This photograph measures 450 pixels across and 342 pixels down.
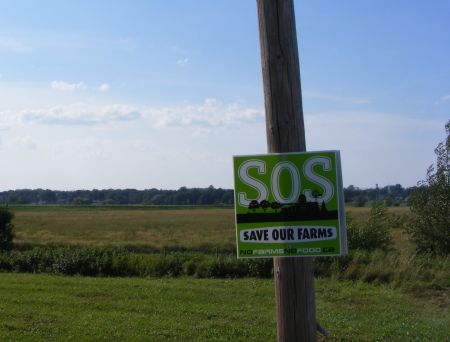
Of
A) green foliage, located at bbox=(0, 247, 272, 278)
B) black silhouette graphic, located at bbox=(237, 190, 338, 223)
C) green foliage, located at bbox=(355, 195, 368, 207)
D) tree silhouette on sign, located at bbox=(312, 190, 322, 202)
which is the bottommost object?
green foliage, located at bbox=(0, 247, 272, 278)

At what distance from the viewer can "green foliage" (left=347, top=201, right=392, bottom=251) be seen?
73.7 ft

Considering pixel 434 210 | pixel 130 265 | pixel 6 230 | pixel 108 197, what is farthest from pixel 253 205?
pixel 108 197

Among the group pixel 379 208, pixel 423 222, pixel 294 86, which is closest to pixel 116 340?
pixel 294 86

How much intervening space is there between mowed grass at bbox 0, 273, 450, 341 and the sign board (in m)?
4.47

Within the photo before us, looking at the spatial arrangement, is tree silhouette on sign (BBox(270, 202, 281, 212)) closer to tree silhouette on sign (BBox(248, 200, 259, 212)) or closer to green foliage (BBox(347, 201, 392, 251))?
tree silhouette on sign (BBox(248, 200, 259, 212))

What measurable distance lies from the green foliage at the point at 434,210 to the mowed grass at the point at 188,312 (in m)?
7.78

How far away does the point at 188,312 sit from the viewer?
9.83 meters

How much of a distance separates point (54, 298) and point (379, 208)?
1597cm

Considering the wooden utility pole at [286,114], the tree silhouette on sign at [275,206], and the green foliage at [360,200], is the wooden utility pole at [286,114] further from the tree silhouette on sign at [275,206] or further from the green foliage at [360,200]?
the green foliage at [360,200]

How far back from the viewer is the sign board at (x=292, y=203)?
11.8ft

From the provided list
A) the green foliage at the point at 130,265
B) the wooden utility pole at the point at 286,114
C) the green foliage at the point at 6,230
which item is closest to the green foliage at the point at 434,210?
the green foliage at the point at 130,265

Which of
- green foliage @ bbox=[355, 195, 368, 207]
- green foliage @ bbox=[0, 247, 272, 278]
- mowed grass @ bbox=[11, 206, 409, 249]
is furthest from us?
green foliage @ bbox=[355, 195, 368, 207]

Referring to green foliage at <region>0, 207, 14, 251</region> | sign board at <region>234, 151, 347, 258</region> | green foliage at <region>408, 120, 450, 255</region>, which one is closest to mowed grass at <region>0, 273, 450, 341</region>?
sign board at <region>234, 151, 347, 258</region>

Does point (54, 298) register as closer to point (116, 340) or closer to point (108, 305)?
point (108, 305)
